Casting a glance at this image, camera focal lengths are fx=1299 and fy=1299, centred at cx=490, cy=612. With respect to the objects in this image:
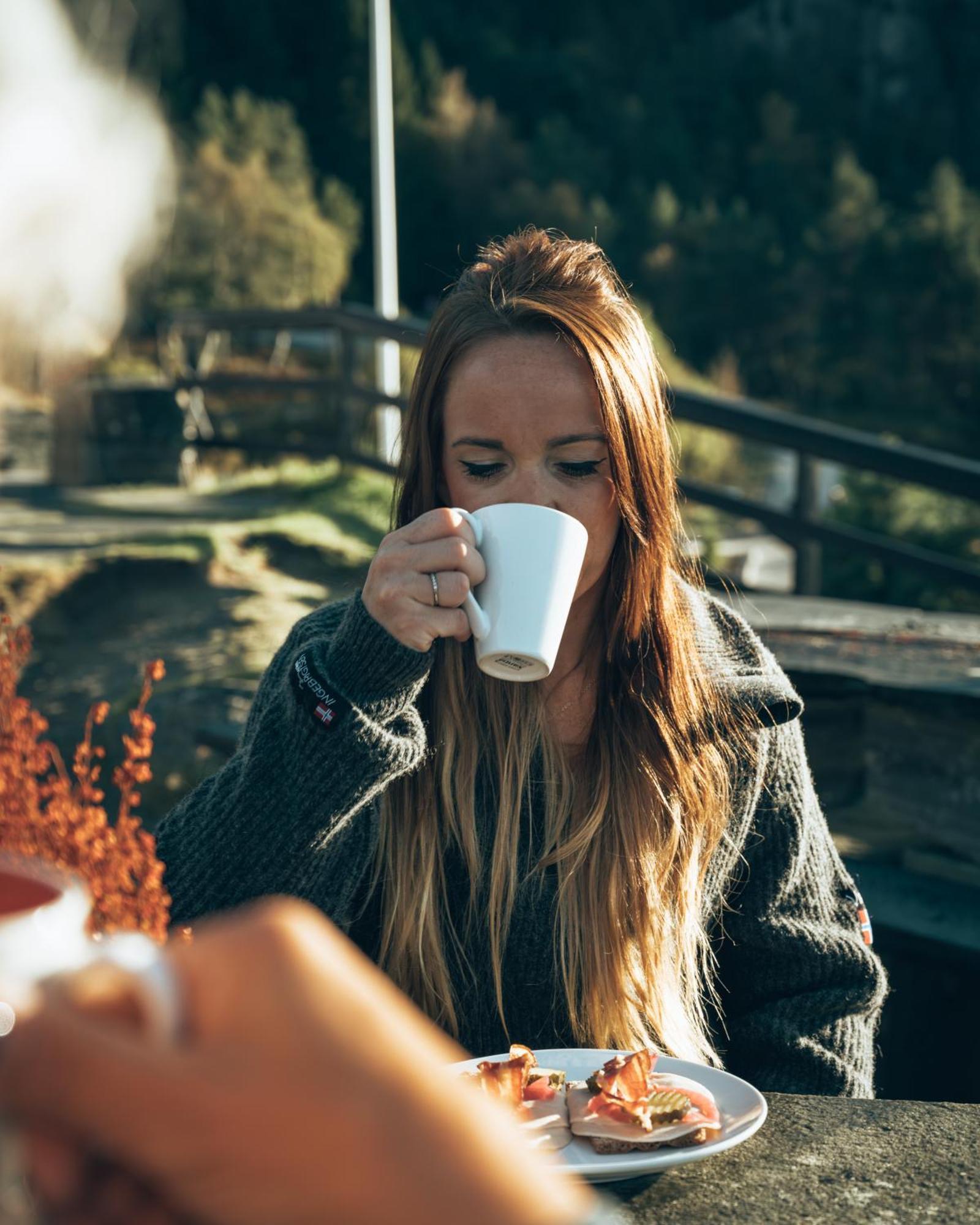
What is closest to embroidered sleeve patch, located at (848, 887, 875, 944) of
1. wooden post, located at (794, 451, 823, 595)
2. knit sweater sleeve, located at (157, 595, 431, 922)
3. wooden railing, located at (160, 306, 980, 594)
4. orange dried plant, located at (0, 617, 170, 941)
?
knit sweater sleeve, located at (157, 595, 431, 922)

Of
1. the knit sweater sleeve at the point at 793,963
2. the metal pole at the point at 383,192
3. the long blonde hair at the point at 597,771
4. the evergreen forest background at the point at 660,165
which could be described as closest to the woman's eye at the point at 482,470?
the long blonde hair at the point at 597,771

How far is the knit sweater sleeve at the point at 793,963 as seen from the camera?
6.11 ft

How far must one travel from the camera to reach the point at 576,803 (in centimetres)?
193

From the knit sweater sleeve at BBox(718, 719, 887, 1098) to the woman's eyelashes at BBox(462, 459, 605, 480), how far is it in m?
0.52

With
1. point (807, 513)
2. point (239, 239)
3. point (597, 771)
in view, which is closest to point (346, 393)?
point (807, 513)

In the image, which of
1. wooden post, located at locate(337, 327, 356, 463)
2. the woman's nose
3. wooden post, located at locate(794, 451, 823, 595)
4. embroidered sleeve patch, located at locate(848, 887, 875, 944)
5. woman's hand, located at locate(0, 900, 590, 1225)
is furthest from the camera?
wooden post, located at locate(337, 327, 356, 463)

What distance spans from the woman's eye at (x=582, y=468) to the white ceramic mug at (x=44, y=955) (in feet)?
3.80

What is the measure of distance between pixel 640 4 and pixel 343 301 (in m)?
18.3

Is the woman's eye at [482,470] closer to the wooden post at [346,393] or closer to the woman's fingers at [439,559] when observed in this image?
the woman's fingers at [439,559]

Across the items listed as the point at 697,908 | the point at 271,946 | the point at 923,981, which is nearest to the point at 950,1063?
the point at 923,981

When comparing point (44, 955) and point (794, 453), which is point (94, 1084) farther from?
point (794, 453)

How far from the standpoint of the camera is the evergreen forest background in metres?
28.4

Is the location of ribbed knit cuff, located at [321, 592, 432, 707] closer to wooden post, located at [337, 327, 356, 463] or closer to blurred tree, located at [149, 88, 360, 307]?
wooden post, located at [337, 327, 356, 463]

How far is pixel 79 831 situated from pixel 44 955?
0.21 meters
